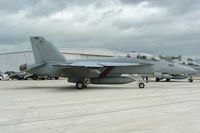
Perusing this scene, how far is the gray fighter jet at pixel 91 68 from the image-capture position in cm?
1661

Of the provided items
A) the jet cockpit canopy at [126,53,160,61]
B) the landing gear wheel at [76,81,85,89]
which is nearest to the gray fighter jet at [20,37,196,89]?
the landing gear wheel at [76,81,85,89]

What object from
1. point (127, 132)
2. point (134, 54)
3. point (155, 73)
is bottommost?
point (127, 132)

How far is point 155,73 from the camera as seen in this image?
17609mm

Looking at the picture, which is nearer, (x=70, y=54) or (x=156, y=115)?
(x=156, y=115)

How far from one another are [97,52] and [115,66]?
162 ft

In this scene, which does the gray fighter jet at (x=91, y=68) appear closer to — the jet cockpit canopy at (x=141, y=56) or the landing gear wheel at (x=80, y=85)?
the landing gear wheel at (x=80, y=85)

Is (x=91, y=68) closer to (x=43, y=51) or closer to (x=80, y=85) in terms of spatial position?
(x=80, y=85)

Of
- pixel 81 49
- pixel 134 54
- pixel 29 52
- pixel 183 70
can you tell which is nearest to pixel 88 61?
pixel 134 54

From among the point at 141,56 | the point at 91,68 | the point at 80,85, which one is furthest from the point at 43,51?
the point at 141,56

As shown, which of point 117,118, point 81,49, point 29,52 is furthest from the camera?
point 81,49

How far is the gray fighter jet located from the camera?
1661 centimetres

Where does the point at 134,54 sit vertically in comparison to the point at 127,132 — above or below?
above

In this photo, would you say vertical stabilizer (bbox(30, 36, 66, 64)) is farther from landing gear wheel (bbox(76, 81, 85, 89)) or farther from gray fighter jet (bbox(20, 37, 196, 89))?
landing gear wheel (bbox(76, 81, 85, 89))

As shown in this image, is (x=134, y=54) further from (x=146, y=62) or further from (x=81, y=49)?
(x=81, y=49)
